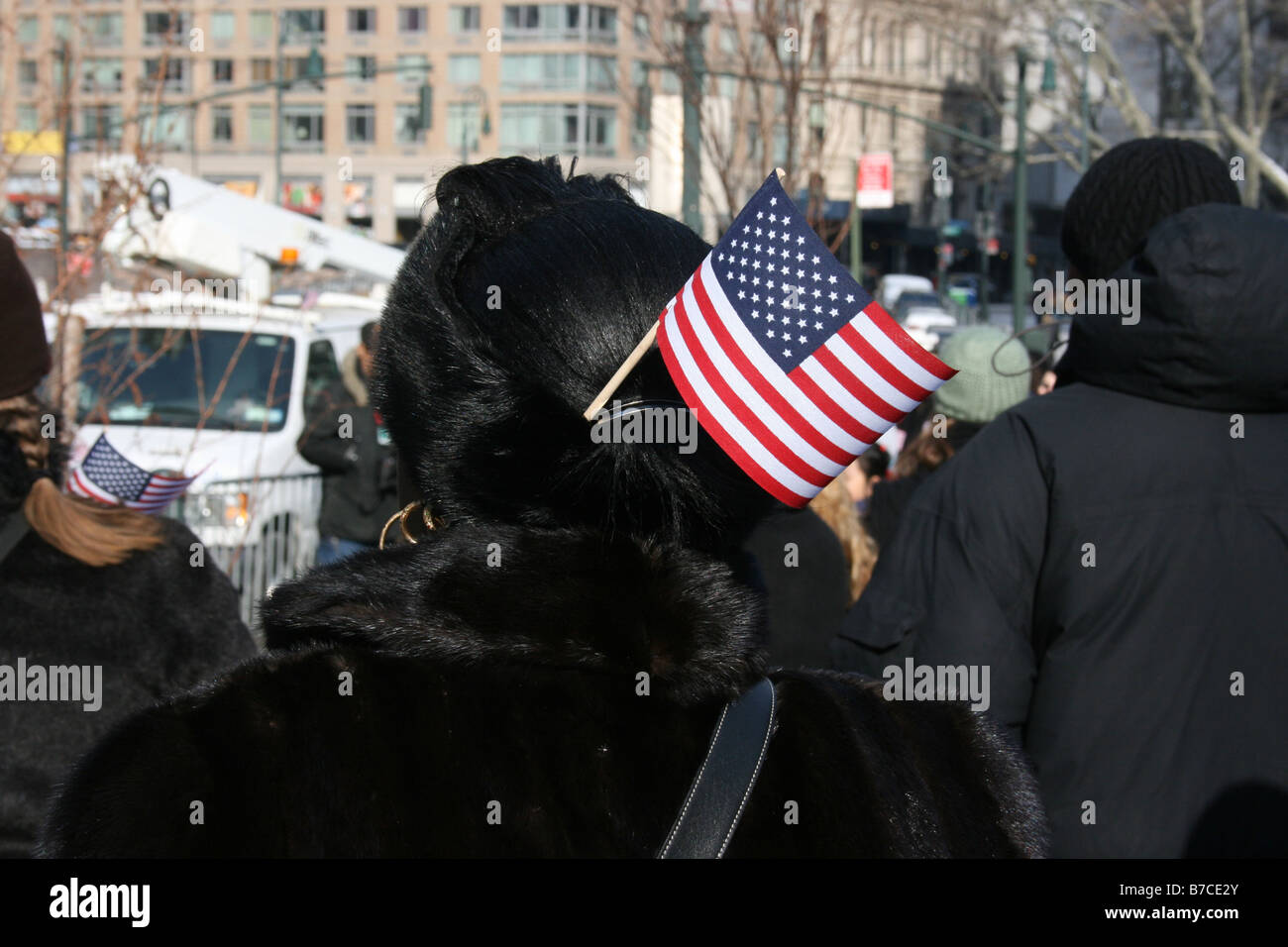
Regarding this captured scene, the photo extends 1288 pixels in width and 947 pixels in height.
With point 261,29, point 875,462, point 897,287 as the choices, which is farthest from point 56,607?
point 261,29

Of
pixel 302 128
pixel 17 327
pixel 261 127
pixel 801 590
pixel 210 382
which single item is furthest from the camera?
pixel 261 127

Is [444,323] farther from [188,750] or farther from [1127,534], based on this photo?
[1127,534]

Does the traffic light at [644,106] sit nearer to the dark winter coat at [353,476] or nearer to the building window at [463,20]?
the dark winter coat at [353,476]

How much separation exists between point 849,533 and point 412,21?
203 feet

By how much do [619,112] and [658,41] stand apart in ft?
187

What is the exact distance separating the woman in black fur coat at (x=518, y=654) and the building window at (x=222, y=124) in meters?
68.0

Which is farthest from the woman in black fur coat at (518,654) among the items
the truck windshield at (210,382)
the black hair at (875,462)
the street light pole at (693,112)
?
the truck windshield at (210,382)

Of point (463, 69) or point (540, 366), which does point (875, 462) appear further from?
point (463, 69)

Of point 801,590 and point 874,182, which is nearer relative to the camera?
point 801,590

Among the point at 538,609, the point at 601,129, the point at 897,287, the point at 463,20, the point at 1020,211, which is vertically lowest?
the point at 538,609

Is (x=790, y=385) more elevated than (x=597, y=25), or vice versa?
(x=597, y=25)

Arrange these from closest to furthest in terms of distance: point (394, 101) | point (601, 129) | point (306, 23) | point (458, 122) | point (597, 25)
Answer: point (306, 23), point (394, 101), point (458, 122), point (597, 25), point (601, 129)

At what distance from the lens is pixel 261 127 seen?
67625 millimetres

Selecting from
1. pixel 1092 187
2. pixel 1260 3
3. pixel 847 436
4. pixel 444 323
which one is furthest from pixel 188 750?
pixel 1260 3
